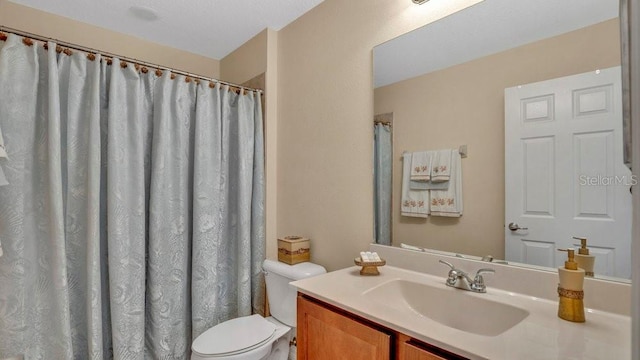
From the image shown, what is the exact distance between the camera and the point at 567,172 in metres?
1.02

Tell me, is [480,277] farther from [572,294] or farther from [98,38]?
[98,38]

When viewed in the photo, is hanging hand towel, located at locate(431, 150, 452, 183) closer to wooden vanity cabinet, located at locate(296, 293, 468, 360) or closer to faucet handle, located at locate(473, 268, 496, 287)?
faucet handle, located at locate(473, 268, 496, 287)

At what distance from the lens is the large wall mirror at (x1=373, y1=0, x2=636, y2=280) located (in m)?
0.95

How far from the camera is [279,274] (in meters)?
1.84

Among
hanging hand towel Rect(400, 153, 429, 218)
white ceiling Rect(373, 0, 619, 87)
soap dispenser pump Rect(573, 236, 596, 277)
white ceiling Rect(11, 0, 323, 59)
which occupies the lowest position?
soap dispenser pump Rect(573, 236, 596, 277)

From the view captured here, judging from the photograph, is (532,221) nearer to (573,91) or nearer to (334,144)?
(573,91)

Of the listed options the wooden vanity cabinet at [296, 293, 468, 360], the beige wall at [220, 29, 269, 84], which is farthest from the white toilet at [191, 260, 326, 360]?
the beige wall at [220, 29, 269, 84]

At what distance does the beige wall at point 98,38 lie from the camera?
1.93 m

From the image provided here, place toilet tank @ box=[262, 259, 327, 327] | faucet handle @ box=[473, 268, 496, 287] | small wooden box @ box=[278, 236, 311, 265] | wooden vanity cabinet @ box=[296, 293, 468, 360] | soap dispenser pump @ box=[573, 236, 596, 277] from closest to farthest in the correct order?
wooden vanity cabinet @ box=[296, 293, 468, 360] < soap dispenser pump @ box=[573, 236, 596, 277] < faucet handle @ box=[473, 268, 496, 287] < toilet tank @ box=[262, 259, 327, 327] < small wooden box @ box=[278, 236, 311, 265]

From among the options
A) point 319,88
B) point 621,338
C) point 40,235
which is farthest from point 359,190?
point 40,235

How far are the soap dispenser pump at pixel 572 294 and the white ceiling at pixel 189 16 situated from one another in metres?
1.87

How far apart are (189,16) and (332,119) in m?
1.25

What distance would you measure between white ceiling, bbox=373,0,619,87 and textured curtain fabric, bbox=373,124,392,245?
0.28 metres

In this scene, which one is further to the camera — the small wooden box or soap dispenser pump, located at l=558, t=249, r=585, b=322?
the small wooden box
